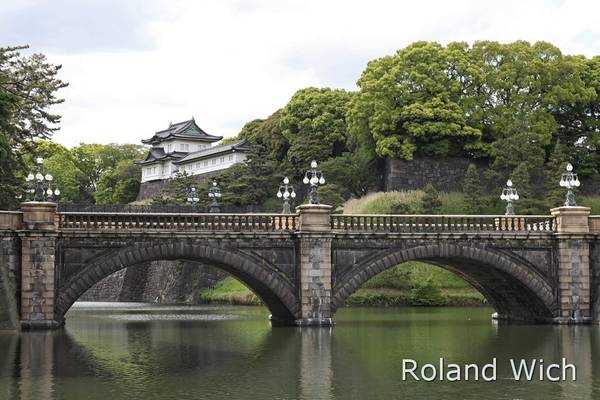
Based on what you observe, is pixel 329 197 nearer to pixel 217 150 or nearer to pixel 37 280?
pixel 217 150

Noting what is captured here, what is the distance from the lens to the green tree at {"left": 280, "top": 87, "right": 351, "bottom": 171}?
264 ft

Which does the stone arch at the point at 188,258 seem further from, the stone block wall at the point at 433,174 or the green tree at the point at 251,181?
the green tree at the point at 251,181

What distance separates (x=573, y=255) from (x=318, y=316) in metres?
11.4

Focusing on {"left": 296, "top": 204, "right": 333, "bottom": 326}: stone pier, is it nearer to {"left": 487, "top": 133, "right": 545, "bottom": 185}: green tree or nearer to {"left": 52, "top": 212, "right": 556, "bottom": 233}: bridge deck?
{"left": 52, "top": 212, "right": 556, "bottom": 233}: bridge deck

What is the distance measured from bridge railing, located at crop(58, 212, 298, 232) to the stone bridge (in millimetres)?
A: 41

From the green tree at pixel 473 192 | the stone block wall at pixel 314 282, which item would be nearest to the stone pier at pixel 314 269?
the stone block wall at pixel 314 282

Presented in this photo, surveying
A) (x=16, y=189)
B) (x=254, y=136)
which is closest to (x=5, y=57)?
(x=16, y=189)

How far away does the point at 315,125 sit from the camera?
80.7 meters

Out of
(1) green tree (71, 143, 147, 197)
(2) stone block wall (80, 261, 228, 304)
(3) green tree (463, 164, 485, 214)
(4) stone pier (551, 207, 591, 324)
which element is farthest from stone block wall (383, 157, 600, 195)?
(1) green tree (71, 143, 147, 197)

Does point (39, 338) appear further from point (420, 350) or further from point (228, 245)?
point (420, 350)

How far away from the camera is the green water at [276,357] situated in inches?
938

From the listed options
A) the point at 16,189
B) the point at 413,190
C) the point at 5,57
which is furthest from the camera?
the point at 413,190

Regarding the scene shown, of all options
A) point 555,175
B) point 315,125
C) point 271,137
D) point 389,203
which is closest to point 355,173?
point 315,125

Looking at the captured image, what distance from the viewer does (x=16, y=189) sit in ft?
174
